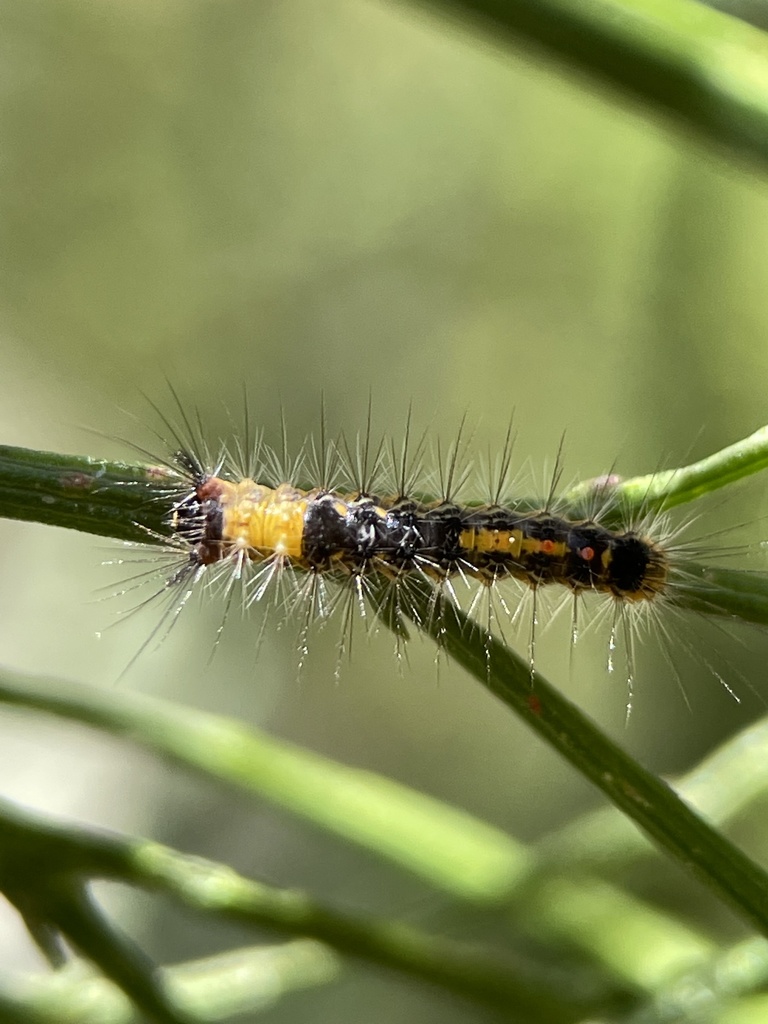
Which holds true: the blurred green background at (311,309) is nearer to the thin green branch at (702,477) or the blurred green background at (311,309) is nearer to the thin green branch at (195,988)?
the thin green branch at (195,988)

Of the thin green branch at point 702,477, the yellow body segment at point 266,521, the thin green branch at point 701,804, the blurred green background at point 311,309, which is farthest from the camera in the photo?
the blurred green background at point 311,309

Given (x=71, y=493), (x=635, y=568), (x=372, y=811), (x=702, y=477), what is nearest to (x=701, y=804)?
(x=635, y=568)

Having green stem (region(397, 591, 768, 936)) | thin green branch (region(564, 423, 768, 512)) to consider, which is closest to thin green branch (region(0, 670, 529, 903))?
green stem (region(397, 591, 768, 936))

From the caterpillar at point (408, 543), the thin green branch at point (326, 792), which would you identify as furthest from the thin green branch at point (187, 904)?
the caterpillar at point (408, 543)

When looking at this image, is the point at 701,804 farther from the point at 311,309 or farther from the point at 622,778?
the point at 311,309

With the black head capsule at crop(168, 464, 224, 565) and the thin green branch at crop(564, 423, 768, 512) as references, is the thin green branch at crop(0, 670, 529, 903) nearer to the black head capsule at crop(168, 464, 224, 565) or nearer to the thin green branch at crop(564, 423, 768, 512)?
the black head capsule at crop(168, 464, 224, 565)

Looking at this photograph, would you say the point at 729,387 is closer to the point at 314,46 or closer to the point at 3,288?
the point at 314,46

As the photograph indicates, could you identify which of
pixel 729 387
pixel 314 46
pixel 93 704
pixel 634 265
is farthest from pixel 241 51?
pixel 93 704
